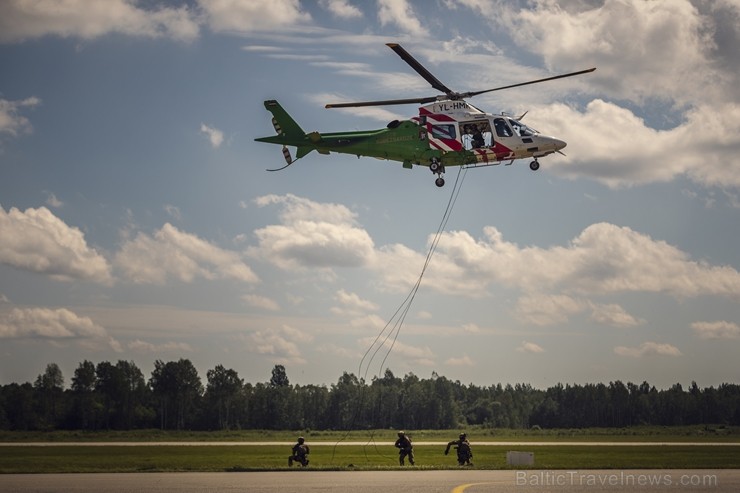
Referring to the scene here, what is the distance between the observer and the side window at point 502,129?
127 ft

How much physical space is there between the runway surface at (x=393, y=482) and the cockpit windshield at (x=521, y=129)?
1413cm

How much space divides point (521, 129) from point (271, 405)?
97897mm

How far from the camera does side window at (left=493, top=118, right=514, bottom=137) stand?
38781mm

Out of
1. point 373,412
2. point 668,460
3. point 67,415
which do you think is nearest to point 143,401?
point 67,415

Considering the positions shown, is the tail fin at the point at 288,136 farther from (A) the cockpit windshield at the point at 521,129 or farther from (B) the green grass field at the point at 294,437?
(B) the green grass field at the point at 294,437

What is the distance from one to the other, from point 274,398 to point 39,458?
87.4 metres

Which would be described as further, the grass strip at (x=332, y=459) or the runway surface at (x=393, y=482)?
the grass strip at (x=332, y=459)

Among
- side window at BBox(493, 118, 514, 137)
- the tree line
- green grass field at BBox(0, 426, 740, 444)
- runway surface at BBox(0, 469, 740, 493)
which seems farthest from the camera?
the tree line

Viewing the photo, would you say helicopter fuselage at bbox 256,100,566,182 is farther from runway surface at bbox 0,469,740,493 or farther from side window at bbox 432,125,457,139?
runway surface at bbox 0,469,740,493

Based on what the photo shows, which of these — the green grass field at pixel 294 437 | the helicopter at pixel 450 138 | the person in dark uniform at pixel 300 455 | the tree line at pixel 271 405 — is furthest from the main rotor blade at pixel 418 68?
the tree line at pixel 271 405

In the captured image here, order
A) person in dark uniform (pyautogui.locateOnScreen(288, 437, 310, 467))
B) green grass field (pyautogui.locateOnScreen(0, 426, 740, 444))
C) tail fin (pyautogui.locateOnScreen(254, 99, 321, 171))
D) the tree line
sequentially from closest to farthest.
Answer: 1. person in dark uniform (pyautogui.locateOnScreen(288, 437, 310, 467))
2. tail fin (pyautogui.locateOnScreen(254, 99, 321, 171))
3. green grass field (pyautogui.locateOnScreen(0, 426, 740, 444))
4. the tree line

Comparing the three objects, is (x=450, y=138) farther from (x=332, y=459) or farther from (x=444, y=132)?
(x=332, y=459)

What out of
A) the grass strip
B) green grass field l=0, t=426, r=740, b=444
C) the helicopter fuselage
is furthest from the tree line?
the helicopter fuselage

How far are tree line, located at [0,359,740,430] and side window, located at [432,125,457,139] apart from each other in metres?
66.8
